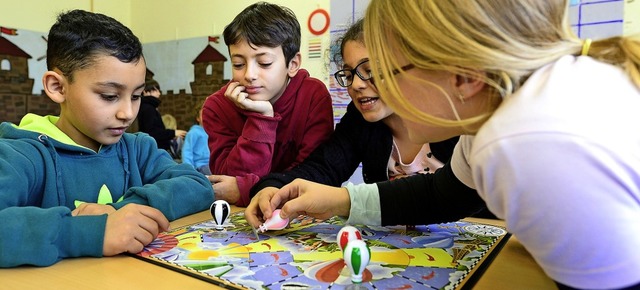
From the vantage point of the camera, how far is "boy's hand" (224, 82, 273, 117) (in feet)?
3.81

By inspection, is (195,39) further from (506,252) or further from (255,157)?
(506,252)

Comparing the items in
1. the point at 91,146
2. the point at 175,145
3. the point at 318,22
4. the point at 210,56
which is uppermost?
the point at 318,22

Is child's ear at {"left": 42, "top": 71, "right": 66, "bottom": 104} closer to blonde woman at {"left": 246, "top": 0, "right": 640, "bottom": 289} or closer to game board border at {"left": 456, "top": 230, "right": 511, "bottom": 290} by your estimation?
blonde woman at {"left": 246, "top": 0, "right": 640, "bottom": 289}

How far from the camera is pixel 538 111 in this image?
36 centimetres

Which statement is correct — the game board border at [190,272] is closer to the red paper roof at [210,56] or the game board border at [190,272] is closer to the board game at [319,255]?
the board game at [319,255]

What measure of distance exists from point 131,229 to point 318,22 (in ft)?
6.73

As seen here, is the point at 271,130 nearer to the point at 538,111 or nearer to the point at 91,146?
the point at 91,146

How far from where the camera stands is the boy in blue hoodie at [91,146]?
2.43ft

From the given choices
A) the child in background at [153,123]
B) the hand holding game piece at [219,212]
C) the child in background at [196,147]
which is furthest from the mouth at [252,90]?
the child in background at [153,123]

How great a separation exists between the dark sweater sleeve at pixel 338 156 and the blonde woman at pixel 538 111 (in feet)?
1.89

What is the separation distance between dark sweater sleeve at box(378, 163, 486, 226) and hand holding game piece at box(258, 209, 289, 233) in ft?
0.53

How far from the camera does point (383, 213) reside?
75 centimetres

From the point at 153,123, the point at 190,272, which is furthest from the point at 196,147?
the point at 190,272

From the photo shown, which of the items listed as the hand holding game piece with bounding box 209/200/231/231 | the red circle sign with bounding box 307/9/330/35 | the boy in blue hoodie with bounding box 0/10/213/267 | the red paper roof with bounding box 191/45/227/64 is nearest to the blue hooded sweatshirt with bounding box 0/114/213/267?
the boy in blue hoodie with bounding box 0/10/213/267
